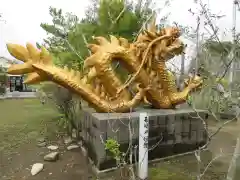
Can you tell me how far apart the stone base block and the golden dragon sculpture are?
30 cm

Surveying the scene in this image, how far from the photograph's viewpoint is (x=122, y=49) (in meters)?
4.91

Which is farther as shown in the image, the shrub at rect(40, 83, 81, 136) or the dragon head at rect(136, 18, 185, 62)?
the shrub at rect(40, 83, 81, 136)

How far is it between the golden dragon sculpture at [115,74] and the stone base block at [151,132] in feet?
0.97

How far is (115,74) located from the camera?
5.00 m

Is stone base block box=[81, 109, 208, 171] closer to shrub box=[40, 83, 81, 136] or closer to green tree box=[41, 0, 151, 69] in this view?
shrub box=[40, 83, 81, 136]

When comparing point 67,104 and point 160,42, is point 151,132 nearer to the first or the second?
point 160,42

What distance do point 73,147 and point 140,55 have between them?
8.33 feet

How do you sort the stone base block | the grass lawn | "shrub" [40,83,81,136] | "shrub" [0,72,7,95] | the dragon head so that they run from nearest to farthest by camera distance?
1. the stone base block
2. the dragon head
3. the grass lawn
4. "shrub" [40,83,81,136]
5. "shrub" [0,72,7,95]

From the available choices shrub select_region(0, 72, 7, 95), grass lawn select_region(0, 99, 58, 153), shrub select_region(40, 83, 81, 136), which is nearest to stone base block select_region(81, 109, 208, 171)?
shrub select_region(40, 83, 81, 136)

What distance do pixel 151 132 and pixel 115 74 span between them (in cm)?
131

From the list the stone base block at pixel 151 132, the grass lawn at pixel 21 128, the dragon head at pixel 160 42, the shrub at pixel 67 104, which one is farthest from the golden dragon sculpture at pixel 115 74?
the grass lawn at pixel 21 128

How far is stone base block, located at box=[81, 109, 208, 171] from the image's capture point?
13.9 ft

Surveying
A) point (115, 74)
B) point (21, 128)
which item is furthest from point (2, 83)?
point (115, 74)

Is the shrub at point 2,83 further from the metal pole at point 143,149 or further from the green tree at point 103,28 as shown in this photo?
the metal pole at point 143,149
